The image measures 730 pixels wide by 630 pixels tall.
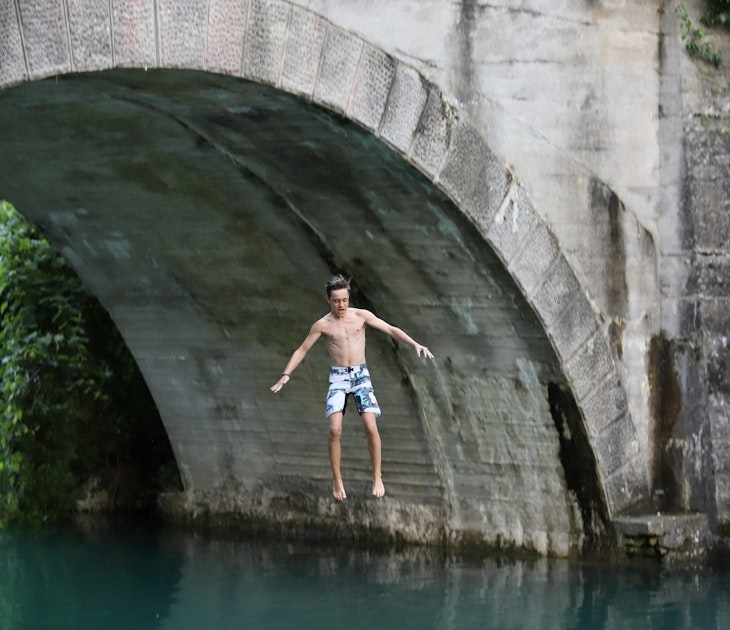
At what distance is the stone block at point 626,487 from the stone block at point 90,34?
4.08m

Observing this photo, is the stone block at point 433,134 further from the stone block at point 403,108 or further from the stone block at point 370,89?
the stone block at point 370,89

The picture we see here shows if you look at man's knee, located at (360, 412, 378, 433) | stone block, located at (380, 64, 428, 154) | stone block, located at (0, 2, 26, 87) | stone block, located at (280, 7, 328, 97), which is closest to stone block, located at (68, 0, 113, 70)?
stone block, located at (0, 2, 26, 87)

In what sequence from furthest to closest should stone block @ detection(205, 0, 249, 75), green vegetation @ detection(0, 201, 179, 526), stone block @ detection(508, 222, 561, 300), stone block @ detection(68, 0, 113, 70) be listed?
green vegetation @ detection(0, 201, 179, 526)
stone block @ detection(508, 222, 561, 300)
stone block @ detection(205, 0, 249, 75)
stone block @ detection(68, 0, 113, 70)

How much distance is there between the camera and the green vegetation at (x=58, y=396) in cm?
1178

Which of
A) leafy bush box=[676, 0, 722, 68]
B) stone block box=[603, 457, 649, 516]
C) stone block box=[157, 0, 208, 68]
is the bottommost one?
stone block box=[603, 457, 649, 516]

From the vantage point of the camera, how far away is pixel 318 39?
7.51 m

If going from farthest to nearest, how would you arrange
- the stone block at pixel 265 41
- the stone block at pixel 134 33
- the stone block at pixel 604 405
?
the stone block at pixel 604 405 < the stone block at pixel 265 41 < the stone block at pixel 134 33

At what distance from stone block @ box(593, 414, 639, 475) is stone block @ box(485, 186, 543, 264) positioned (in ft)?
4.33

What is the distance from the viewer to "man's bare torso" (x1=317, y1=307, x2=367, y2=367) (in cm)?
790

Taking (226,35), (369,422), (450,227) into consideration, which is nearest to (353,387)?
(369,422)

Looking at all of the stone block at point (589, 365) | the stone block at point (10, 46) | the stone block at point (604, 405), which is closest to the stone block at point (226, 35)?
the stone block at point (10, 46)

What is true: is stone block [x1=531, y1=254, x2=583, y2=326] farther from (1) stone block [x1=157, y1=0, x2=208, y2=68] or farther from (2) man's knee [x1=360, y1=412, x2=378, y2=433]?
(1) stone block [x1=157, y1=0, x2=208, y2=68]

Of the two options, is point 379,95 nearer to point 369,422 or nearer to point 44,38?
point 369,422

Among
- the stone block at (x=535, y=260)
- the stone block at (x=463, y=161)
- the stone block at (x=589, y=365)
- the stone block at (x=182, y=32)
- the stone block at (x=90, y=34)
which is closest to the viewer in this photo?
the stone block at (x=90, y=34)
